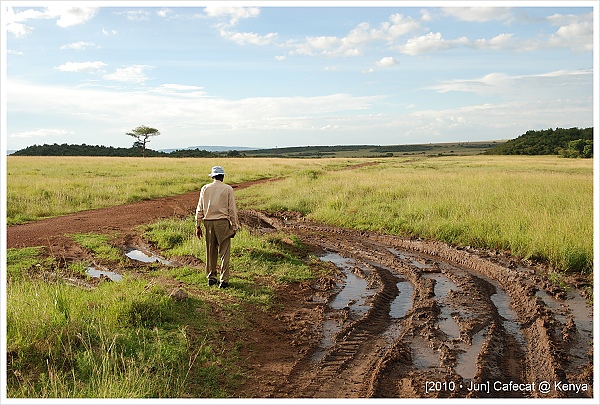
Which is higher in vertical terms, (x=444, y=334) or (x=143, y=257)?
(x=143, y=257)

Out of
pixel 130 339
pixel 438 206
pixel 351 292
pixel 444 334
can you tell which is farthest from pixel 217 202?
pixel 438 206

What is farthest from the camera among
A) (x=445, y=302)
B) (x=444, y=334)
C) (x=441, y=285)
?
(x=441, y=285)

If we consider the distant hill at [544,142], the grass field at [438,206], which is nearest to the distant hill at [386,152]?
the distant hill at [544,142]

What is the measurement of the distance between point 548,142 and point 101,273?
7381 centimetres

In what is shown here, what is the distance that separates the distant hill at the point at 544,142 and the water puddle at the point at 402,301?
63.0 metres

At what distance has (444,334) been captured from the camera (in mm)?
6008

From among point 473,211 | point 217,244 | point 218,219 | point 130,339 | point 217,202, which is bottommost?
point 130,339

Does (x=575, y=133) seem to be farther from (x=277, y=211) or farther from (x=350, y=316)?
(x=350, y=316)

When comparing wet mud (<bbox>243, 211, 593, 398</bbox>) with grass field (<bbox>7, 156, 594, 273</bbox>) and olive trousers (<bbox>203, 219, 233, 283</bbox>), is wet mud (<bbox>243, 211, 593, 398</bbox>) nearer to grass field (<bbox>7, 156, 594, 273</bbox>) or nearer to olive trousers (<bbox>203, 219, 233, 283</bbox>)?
grass field (<bbox>7, 156, 594, 273</bbox>)

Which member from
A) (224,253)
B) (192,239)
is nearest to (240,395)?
(224,253)

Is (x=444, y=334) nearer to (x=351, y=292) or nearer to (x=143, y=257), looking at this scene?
(x=351, y=292)

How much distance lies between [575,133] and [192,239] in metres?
76.0

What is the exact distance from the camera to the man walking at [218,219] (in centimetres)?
740

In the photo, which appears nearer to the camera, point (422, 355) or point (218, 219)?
point (422, 355)
